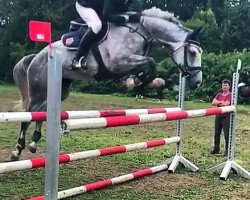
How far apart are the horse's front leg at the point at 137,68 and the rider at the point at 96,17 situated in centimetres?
34

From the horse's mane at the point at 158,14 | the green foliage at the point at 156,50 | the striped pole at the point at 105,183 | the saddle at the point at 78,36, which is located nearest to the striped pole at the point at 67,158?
the striped pole at the point at 105,183

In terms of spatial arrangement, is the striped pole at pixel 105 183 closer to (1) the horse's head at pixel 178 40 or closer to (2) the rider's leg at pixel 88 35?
(1) the horse's head at pixel 178 40

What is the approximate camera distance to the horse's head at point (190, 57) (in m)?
5.06

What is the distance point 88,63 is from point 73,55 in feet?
0.62

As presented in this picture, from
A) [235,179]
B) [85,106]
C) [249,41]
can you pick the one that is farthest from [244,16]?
[235,179]

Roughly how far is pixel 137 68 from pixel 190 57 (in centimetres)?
54

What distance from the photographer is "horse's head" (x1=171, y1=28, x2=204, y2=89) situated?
16.6ft

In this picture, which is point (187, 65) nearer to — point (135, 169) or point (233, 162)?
point (233, 162)

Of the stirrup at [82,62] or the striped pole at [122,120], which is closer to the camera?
the striped pole at [122,120]

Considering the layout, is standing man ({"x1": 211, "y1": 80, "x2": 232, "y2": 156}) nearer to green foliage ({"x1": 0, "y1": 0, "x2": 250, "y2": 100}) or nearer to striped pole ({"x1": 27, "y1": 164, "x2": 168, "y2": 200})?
green foliage ({"x1": 0, "y1": 0, "x2": 250, "y2": 100})

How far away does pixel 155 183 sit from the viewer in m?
5.05

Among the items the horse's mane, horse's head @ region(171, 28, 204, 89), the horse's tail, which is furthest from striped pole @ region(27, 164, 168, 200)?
the horse's tail

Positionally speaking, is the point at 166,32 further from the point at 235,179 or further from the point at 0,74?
the point at 0,74

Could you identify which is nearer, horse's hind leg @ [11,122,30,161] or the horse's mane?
the horse's mane
